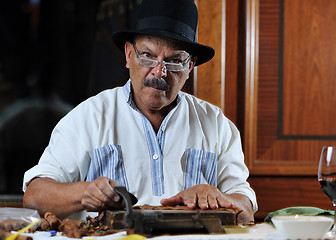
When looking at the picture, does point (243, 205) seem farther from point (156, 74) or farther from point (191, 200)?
point (156, 74)

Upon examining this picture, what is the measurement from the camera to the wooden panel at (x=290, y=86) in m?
2.91

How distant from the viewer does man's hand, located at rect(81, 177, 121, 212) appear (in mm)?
1452

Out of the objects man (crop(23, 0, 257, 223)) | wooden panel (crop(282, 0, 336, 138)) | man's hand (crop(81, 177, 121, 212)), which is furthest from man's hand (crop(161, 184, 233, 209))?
wooden panel (crop(282, 0, 336, 138))

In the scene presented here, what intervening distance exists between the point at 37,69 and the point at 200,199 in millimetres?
2985

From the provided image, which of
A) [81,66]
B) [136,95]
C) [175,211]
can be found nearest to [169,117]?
[136,95]

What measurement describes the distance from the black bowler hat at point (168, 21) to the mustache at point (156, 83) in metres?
0.19

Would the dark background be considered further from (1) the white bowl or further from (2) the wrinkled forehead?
(1) the white bowl

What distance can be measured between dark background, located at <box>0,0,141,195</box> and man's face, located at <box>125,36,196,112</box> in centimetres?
197

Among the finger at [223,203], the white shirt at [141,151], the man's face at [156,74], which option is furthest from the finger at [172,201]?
the man's face at [156,74]

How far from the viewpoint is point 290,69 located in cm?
292

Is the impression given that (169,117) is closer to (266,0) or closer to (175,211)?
(175,211)

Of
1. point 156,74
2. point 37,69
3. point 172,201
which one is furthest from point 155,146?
point 37,69

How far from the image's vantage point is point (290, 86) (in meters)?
2.92

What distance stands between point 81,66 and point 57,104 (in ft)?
1.29
